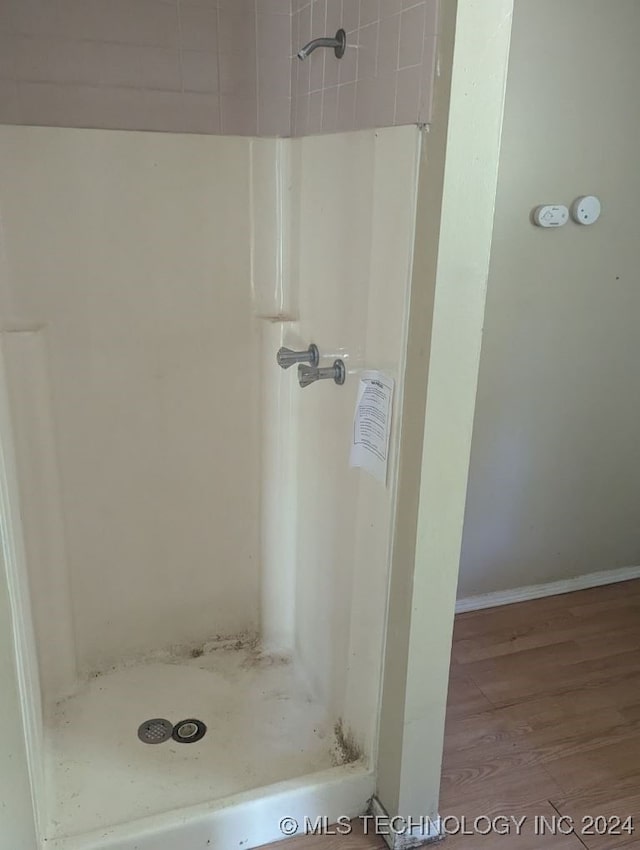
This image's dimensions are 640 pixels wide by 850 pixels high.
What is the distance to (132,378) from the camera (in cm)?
172

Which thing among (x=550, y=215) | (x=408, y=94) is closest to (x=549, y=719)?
(x=550, y=215)

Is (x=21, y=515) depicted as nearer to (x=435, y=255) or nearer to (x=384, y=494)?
(x=384, y=494)

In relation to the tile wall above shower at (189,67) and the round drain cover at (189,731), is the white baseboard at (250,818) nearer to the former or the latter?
the round drain cover at (189,731)

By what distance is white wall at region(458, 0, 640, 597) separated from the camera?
6.16 feet

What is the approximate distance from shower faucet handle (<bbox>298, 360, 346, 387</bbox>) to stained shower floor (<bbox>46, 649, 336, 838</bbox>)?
2.66ft

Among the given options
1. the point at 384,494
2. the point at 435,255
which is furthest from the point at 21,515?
the point at 435,255

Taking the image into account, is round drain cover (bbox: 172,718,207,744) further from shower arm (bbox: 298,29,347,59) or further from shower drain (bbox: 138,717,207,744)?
shower arm (bbox: 298,29,347,59)

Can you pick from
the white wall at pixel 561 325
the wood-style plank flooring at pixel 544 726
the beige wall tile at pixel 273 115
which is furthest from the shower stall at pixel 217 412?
the white wall at pixel 561 325

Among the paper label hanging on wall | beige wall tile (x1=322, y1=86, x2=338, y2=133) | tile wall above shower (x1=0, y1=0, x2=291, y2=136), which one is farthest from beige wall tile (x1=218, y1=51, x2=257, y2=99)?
the paper label hanging on wall

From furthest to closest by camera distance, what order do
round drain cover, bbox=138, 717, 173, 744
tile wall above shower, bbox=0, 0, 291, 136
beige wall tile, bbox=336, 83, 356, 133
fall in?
1. round drain cover, bbox=138, 717, 173, 744
2. tile wall above shower, bbox=0, 0, 291, 136
3. beige wall tile, bbox=336, 83, 356, 133

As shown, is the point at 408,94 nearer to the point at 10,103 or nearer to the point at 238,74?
the point at 238,74

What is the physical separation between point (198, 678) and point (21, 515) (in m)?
0.61

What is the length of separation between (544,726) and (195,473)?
3.49 ft

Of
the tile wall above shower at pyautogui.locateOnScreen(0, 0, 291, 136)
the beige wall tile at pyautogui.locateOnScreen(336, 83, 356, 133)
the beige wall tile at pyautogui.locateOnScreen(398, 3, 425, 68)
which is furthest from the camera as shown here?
the tile wall above shower at pyautogui.locateOnScreen(0, 0, 291, 136)
